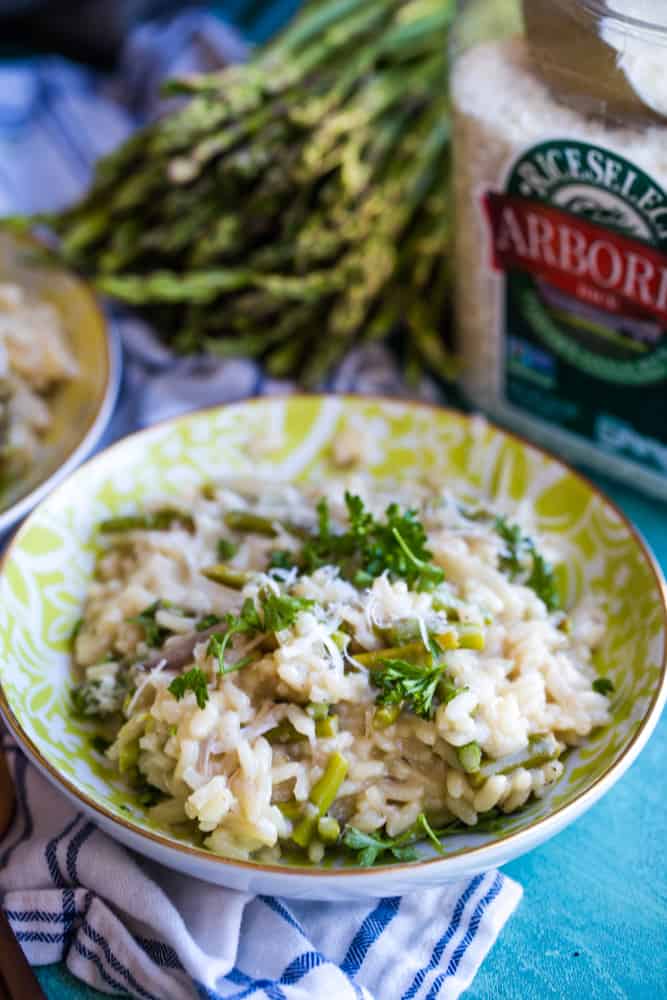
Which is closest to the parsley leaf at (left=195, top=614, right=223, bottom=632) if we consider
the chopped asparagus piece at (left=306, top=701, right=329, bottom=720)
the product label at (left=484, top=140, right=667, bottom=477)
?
the chopped asparagus piece at (left=306, top=701, right=329, bottom=720)

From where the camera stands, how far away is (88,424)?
226 cm

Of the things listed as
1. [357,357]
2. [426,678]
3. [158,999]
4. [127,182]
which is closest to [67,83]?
[127,182]

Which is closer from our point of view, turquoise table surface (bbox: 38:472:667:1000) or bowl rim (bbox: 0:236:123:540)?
turquoise table surface (bbox: 38:472:667:1000)

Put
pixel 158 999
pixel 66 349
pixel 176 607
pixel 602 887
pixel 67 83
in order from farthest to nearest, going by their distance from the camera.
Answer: pixel 67 83
pixel 66 349
pixel 176 607
pixel 602 887
pixel 158 999

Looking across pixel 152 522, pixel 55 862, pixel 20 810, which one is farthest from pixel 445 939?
pixel 152 522

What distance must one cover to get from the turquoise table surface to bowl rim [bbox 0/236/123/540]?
0.83 metres

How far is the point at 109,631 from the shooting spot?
5.98ft

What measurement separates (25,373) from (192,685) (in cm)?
112

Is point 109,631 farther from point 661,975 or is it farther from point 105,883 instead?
point 661,975

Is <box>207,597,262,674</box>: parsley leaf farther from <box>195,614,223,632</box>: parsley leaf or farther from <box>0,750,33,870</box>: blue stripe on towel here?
<box>0,750,33,870</box>: blue stripe on towel

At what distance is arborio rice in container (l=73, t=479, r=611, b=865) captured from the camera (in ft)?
5.00

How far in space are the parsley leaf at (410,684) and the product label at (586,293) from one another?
90 cm

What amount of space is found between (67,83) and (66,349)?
120 centimetres

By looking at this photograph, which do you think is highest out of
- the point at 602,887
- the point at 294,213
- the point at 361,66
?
the point at 361,66
